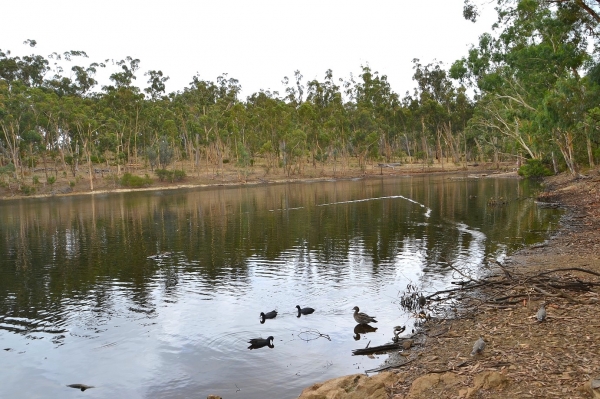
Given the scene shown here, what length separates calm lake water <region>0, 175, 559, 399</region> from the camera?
10164 millimetres

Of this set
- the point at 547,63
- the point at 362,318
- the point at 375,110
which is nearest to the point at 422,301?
the point at 362,318

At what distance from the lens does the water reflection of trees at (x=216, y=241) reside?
1770 centimetres

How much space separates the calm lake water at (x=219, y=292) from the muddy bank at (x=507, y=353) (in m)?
1.45

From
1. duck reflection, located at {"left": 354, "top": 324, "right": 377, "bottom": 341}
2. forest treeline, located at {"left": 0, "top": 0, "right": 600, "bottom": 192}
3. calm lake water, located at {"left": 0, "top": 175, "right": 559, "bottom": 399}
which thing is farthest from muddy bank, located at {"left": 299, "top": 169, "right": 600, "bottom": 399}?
forest treeline, located at {"left": 0, "top": 0, "right": 600, "bottom": 192}

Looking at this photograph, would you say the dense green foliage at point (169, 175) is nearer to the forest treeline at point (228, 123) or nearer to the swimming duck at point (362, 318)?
the forest treeline at point (228, 123)

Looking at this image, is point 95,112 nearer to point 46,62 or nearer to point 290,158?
point 46,62

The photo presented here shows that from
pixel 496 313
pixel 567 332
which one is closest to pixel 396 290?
pixel 496 313

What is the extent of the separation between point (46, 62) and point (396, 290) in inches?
4023

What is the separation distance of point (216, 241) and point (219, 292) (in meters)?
10.2

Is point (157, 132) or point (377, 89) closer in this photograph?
point (157, 132)

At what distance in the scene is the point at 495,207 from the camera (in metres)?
33.3

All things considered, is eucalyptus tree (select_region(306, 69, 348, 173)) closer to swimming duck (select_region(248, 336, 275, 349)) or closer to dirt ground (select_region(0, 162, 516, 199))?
dirt ground (select_region(0, 162, 516, 199))

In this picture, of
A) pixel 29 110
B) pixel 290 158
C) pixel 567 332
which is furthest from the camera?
pixel 290 158

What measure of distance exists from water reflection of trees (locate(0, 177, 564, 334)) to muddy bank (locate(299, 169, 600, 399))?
262 inches
